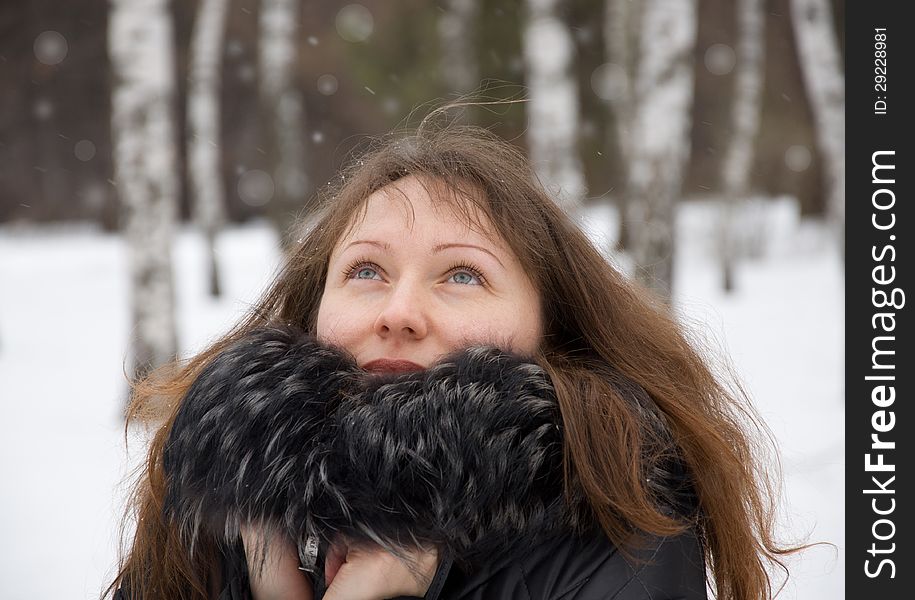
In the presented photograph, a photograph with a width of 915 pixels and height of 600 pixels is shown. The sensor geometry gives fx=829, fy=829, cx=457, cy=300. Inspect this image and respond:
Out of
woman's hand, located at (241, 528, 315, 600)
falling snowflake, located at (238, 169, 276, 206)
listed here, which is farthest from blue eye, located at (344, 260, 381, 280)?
falling snowflake, located at (238, 169, 276, 206)

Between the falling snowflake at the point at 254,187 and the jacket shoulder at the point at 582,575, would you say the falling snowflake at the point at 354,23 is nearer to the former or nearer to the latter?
the falling snowflake at the point at 254,187

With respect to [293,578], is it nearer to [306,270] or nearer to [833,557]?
[306,270]

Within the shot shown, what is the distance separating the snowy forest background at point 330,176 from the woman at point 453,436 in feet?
1.77

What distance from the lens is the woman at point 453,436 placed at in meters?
1.56

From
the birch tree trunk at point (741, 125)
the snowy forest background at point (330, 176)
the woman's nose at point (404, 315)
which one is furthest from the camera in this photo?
the birch tree trunk at point (741, 125)

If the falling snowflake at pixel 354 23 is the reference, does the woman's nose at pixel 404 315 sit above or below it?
below

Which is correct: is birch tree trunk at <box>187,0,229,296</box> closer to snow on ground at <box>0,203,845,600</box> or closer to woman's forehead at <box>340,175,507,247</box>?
snow on ground at <box>0,203,845,600</box>

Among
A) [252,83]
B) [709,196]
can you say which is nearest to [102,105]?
[252,83]

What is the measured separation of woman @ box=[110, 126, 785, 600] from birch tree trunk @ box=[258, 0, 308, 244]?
8425 millimetres

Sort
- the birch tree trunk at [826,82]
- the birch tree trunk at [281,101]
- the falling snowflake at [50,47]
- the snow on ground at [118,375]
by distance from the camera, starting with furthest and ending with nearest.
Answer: the falling snowflake at [50,47] → the birch tree trunk at [281,101] → the birch tree trunk at [826,82] → the snow on ground at [118,375]

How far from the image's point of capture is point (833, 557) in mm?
3439

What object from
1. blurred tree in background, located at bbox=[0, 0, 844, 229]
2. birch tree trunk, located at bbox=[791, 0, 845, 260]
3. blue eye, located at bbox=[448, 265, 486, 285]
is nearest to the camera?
Result: blue eye, located at bbox=[448, 265, 486, 285]

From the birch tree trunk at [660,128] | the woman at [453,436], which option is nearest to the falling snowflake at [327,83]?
the birch tree trunk at [660,128]

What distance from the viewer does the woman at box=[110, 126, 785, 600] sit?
156 cm
